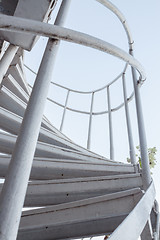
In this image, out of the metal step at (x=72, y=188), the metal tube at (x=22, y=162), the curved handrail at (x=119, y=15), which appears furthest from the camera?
the curved handrail at (x=119, y=15)

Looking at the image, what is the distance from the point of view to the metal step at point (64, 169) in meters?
1.18

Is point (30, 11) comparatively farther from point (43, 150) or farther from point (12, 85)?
point (43, 150)

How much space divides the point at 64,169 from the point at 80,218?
346 mm

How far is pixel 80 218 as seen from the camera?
97cm

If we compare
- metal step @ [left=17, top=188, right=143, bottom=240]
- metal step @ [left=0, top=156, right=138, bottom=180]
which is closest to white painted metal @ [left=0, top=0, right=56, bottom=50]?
metal step @ [left=0, top=156, right=138, bottom=180]

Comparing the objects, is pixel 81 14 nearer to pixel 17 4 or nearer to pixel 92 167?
pixel 17 4

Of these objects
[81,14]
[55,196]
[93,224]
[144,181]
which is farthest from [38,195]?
[81,14]

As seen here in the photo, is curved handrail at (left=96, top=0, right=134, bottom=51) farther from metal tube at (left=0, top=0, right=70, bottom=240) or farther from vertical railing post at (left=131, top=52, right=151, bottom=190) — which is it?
metal tube at (left=0, top=0, right=70, bottom=240)

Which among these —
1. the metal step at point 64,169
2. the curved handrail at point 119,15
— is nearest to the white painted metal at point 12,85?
the metal step at point 64,169

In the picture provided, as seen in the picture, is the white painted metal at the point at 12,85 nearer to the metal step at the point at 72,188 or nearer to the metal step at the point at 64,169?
the metal step at the point at 64,169

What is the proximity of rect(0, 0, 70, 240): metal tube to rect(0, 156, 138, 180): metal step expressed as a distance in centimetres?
70

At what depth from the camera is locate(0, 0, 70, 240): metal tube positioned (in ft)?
1.22

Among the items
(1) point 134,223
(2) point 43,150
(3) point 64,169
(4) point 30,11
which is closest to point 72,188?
(3) point 64,169

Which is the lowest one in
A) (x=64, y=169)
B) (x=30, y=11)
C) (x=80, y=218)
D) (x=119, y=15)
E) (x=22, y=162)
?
(x=80, y=218)
